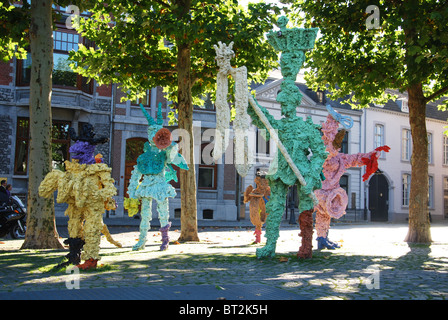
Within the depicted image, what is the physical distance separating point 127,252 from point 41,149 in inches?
110

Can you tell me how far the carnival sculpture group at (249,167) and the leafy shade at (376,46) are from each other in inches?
106

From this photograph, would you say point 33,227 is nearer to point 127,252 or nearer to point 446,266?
point 127,252

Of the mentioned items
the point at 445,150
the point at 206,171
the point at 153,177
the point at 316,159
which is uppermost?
the point at 445,150

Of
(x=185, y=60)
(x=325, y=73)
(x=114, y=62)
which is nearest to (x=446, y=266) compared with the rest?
(x=325, y=73)

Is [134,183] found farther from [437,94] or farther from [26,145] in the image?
[26,145]

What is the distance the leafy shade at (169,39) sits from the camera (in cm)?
1092

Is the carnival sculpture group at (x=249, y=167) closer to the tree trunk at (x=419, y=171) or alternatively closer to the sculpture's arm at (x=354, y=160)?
the sculpture's arm at (x=354, y=160)

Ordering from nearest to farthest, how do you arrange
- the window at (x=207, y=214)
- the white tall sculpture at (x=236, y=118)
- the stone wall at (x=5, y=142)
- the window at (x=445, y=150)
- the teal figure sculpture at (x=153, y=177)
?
the white tall sculpture at (x=236, y=118)
the teal figure sculpture at (x=153, y=177)
the stone wall at (x=5, y=142)
the window at (x=207, y=214)
the window at (x=445, y=150)

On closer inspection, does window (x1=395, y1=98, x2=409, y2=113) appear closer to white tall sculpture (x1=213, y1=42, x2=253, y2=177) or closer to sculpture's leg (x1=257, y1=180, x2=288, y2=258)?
sculpture's leg (x1=257, y1=180, x2=288, y2=258)

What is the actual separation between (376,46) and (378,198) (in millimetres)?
22786

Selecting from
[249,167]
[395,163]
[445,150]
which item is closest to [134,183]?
[249,167]

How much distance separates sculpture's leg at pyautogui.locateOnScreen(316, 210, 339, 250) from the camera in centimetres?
920

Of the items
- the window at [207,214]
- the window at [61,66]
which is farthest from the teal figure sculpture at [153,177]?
the window at [207,214]

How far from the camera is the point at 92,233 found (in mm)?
6098
